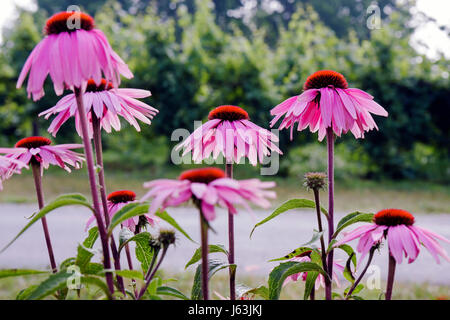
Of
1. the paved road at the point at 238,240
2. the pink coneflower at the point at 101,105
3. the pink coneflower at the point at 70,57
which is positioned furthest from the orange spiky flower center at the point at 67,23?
the paved road at the point at 238,240

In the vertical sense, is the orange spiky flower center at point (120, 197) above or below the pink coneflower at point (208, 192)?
below

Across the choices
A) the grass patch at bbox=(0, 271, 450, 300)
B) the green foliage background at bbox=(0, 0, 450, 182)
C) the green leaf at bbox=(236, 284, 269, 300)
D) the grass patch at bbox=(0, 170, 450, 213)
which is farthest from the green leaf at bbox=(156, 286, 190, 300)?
the green foliage background at bbox=(0, 0, 450, 182)

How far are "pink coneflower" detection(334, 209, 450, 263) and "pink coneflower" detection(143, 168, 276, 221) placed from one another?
24 centimetres

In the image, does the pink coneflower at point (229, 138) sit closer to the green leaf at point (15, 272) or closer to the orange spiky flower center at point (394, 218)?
the orange spiky flower center at point (394, 218)

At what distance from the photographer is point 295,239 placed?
4.42 metres

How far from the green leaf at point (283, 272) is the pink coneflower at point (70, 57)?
1.64 feet

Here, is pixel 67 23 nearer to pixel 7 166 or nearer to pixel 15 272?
pixel 7 166

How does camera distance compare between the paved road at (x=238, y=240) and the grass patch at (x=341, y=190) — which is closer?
the paved road at (x=238, y=240)

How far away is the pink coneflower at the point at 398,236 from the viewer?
0.78 meters

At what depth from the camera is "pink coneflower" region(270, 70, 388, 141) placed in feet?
3.30

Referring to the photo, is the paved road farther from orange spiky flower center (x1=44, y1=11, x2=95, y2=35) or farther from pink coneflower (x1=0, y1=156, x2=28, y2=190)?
orange spiky flower center (x1=44, y1=11, x2=95, y2=35)

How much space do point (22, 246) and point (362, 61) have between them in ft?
19.8

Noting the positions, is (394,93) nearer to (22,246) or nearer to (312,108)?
(22,246)
